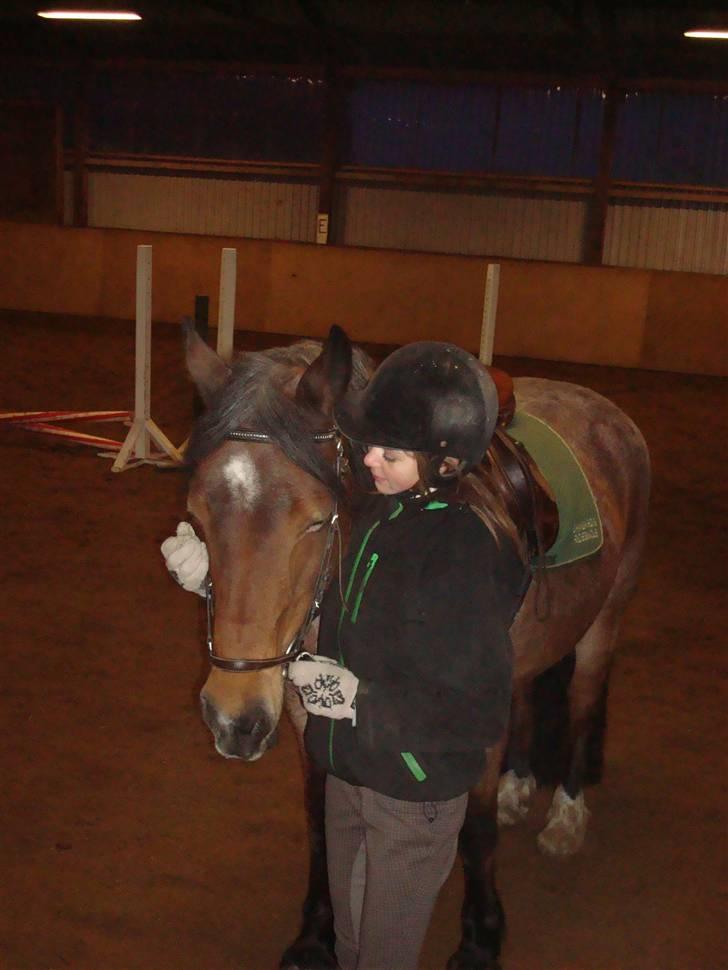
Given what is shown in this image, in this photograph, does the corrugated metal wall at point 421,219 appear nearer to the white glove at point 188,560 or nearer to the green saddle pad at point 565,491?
the green saddle pad at point 565,491

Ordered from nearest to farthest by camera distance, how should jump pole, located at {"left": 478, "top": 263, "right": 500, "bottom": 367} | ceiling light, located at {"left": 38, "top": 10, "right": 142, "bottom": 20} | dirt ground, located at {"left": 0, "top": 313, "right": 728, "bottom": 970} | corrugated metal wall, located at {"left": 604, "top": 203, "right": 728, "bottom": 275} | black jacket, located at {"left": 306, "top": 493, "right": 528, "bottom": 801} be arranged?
black jacket, located at {"left": 306, "top": 493, "right": 528, "bottom": 801} < dirt ground, located at {"left": 0, "top": 313, "right": 728, "bottom": 970} < jump pole, located at {"left": 478, "top": 263, "right": 500, "bottom": 367} < ceiling light, located at {"left": 38, "top": 10, "right": 142, "bottom": 20} < corrugated metal wall, located at {"left": 604, "top": 203, "right": 728, "bottom": 275}

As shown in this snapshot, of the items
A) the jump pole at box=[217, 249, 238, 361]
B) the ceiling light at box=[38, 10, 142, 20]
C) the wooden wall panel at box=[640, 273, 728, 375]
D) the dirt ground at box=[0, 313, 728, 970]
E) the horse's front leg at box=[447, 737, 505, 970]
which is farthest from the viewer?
the ceiling light at box=[38, 10, 142, 20]

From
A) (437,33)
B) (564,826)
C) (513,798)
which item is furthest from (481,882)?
(437,33)

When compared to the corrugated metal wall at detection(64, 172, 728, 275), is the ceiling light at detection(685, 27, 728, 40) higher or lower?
higher

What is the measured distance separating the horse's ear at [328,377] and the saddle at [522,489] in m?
0.70

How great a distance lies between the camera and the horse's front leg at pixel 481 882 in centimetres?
273

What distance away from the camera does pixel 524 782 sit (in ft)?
12.3

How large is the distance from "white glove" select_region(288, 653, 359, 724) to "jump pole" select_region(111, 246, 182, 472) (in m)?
5.86

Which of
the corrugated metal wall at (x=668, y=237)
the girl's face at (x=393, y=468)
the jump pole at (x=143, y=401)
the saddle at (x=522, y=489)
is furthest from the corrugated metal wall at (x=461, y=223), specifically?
the girl's face at (x=393, y=468)

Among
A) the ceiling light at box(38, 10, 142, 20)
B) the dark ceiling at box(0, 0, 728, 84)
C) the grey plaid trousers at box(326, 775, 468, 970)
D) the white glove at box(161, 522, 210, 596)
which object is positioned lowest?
the grey plaid trousers at box(326, 775, 468, 970)

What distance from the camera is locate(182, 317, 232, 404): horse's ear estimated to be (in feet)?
7.24

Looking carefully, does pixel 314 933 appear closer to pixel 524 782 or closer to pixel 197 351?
pixel 524 782

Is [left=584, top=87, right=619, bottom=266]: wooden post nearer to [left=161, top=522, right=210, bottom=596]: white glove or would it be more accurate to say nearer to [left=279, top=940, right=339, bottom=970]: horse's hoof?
[left=279, top=940, right=339, bottom=970]: horse's hoof

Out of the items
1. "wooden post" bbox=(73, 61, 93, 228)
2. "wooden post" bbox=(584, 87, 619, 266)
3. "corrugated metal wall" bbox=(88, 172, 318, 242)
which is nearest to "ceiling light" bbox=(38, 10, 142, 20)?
"wooden post" bbox=(73, 61, 93, 228)
